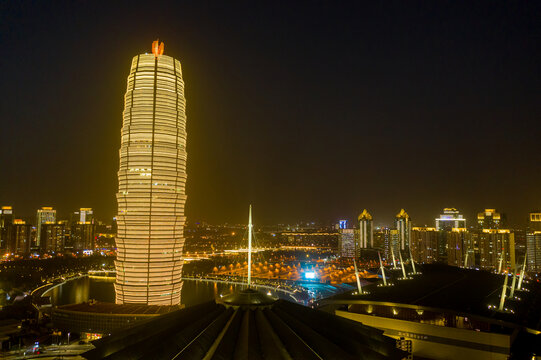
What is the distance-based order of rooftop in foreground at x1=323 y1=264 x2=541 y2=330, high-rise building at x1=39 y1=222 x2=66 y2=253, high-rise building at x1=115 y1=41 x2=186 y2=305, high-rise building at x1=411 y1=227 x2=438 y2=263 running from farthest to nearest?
high-rise building at x1=39 y1=222 x2=66 y2=253
high-rise building at x1=411 y1=227 x2=438 y2=263
high-rise building at x1=115 y1=41 x2=186 y2=305
rooftop in foreground at x1=323 y1=264 x2=541 y2=330


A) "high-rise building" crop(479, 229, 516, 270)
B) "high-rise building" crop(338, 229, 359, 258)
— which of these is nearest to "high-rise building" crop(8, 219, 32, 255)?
"high-rise building" crop(338, 229, 359, 258)

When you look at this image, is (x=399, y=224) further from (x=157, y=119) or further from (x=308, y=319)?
(x=308, y=319)

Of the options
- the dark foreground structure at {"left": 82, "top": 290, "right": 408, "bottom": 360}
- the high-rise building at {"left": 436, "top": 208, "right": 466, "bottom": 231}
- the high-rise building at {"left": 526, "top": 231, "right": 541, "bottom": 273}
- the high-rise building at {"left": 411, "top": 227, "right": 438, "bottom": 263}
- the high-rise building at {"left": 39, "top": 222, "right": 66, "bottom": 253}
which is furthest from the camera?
the high-rise building at {"left": 39, "top": 222, "right": 66, "bottom": 253}

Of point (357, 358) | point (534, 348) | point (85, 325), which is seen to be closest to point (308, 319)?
point (357, 358)

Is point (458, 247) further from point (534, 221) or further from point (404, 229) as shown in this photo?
point (404, 229)

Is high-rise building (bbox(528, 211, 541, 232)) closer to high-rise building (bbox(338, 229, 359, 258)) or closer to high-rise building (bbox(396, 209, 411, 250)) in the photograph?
high-rise building (bbox(396, 209, 411, 250))

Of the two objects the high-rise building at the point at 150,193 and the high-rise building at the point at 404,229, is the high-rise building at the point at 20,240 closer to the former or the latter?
the high-rise building at the point at 150,193
